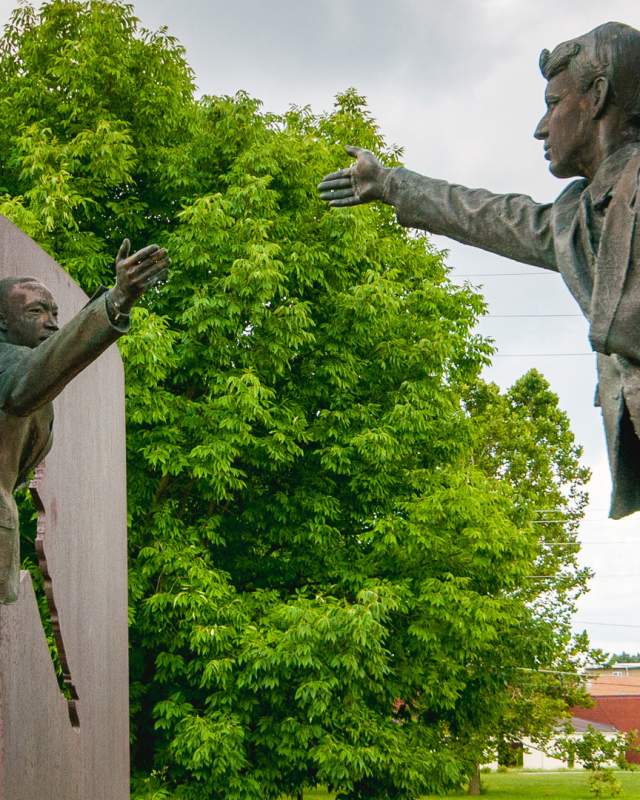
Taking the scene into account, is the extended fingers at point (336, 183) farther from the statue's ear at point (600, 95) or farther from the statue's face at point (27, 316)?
the statue's face at point (27, 316)

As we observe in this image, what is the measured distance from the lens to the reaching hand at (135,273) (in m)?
3.75

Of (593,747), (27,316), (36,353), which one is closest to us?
(36,353)

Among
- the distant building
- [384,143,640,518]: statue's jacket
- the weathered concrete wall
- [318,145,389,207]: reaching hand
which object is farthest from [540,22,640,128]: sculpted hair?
the distant building

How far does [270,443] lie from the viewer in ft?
46.6

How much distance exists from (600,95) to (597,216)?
0.27 m

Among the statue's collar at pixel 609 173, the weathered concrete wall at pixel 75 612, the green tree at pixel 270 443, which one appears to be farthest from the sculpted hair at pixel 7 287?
the green tree at pixel 270 443

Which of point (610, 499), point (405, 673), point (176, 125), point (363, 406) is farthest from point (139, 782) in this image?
point (610, 499)

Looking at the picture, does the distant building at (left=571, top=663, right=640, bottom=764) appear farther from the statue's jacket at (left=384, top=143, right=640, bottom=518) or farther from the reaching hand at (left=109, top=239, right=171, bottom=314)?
the statue's jacket at (left=384, top=143, right=640, bottom=518)

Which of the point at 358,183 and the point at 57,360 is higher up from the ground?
the point at 358,183

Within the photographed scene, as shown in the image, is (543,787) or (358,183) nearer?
(358,183)

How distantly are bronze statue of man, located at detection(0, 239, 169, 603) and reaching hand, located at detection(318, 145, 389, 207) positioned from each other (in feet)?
2.19

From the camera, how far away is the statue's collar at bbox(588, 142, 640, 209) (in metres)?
2.80

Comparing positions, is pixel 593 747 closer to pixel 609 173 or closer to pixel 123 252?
pixel 123 252

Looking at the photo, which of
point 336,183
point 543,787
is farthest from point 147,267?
point 543,787
